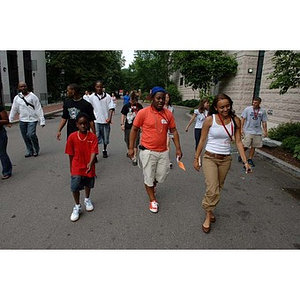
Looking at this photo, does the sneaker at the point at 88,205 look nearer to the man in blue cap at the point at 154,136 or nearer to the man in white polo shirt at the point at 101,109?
the man in blue cap at the point at 154,136

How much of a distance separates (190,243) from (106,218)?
1.25 meters

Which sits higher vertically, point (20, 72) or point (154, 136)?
point (20, 72)

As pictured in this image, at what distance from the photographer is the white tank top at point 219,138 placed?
3.24 m

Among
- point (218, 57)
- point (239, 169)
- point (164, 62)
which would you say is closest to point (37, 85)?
point (164, 62)

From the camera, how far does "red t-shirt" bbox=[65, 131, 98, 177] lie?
3.57 metres

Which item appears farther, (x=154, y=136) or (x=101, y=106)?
(x=101, y=106)

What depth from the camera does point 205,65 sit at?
16141 millimetres

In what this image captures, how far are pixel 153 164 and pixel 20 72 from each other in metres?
26.5

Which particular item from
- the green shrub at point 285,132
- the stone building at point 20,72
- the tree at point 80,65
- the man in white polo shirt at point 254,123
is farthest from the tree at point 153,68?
the man in white polo shirt at point 254,123

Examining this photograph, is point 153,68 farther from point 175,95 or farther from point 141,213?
point 141,213

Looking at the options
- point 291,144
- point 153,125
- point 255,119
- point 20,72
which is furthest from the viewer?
point 20,72

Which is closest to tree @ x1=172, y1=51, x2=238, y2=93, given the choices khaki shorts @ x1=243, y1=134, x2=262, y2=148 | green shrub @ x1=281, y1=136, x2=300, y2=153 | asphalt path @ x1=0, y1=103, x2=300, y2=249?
green shrub @ x1=281, y1=136, x2=300, y2=153

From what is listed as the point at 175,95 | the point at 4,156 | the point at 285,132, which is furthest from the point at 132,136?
the point at 175,95

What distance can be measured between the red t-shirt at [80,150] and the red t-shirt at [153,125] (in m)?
0.71
